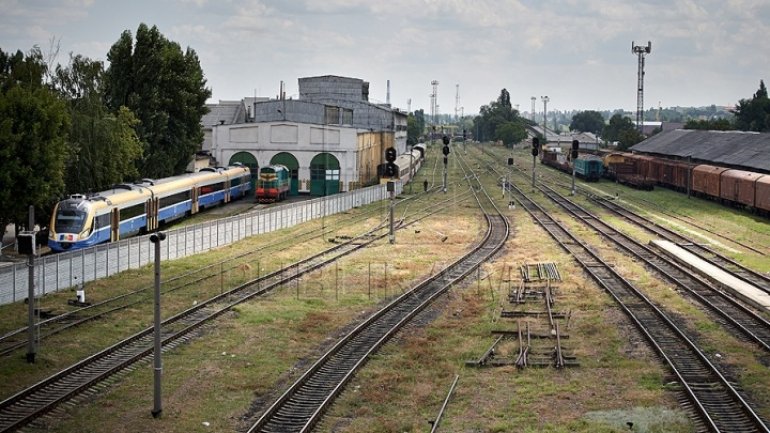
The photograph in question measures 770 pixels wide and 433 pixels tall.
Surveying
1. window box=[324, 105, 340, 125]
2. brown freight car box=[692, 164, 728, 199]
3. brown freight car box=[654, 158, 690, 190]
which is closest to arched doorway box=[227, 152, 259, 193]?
Result: window box=[324, 105, 340, 125]

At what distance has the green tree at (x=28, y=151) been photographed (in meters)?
40.3

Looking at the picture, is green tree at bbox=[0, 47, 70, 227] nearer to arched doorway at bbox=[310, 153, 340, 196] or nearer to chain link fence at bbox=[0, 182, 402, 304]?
chain link fence at bbox=[0, 182, 402, 304]

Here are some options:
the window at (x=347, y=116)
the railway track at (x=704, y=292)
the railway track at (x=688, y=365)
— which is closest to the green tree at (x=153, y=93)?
the railway track at (x=704, y=292)

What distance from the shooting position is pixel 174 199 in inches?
2181

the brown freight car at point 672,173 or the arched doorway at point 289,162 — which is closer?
the arched doorway at point 289,162

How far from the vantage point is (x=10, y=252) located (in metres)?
43.0

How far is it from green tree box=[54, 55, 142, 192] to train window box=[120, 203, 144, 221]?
5.55 m

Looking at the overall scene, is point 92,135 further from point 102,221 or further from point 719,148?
point 719,148

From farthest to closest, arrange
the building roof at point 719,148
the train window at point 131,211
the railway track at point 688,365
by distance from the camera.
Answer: the building roof at point 719,148, the train window at point 131,211, the railway track at point 688,365


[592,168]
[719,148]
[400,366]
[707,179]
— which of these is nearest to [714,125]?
[592,168]

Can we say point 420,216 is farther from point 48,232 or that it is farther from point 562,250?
point 48,232

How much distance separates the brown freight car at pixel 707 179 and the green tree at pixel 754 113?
2369 inches

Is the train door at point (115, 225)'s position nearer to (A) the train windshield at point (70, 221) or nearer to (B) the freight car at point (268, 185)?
(A) the train windshield at point (70, 221)

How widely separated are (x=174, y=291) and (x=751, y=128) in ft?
401
